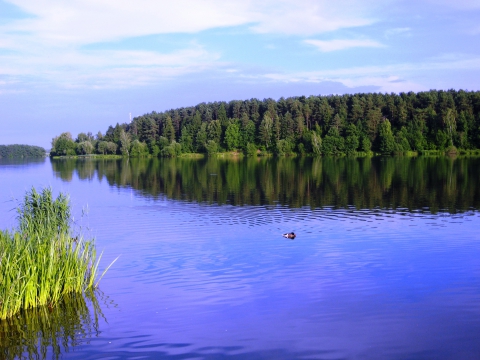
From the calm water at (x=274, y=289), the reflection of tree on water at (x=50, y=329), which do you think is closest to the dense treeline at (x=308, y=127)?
the calm water at (x=274, y=289)

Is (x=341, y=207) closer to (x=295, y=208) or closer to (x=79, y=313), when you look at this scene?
(x=295, y=208)

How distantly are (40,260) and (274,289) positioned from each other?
6274mm

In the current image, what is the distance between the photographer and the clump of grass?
1159cm

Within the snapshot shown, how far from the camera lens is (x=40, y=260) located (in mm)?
12391

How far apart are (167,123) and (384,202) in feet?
387

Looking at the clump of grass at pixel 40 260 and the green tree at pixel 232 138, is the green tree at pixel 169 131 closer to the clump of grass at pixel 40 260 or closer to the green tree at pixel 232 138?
the green tree at pixel 232 138

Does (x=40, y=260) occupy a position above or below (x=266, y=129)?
below

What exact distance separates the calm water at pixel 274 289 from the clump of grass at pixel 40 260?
16.5 inches

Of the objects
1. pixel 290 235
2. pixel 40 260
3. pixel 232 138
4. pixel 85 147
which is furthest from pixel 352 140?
pixel 40 260

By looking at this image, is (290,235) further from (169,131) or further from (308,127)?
(169,131)

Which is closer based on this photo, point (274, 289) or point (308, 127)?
point (274, 289)

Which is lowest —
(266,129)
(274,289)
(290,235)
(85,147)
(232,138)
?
(274,289)

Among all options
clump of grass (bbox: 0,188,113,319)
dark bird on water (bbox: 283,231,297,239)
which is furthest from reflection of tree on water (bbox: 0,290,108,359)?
dark bird on water (bbox: 283,231,297,239)

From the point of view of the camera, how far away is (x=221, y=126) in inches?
5531
